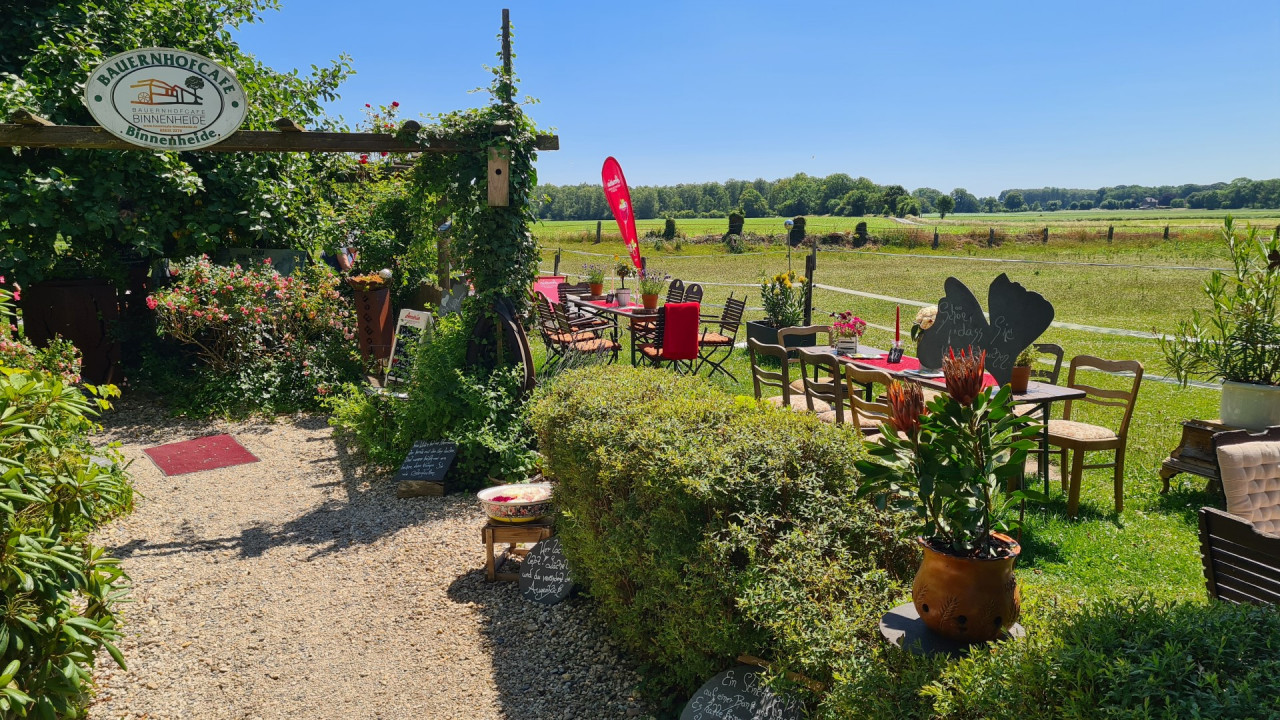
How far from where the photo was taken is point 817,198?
98625mm

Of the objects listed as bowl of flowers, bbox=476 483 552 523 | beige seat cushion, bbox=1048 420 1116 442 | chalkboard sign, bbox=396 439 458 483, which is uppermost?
beige seat cushion, bbox=1048 420 1116 442

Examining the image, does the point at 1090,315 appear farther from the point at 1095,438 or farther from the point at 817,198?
the point at 817,198

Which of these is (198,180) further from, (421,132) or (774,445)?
(774,445)

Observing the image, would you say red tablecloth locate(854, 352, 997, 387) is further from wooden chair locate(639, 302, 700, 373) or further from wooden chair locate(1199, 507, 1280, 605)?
wooden chair locate(1199, 507, 1280, 605)

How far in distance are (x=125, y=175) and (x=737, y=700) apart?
8172 millimetres

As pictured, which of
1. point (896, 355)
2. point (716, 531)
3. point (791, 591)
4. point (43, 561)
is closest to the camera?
point (791, 591)

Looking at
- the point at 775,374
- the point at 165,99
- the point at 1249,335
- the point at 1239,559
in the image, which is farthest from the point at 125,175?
the point at 1249,335

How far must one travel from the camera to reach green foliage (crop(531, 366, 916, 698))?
7.70 feet

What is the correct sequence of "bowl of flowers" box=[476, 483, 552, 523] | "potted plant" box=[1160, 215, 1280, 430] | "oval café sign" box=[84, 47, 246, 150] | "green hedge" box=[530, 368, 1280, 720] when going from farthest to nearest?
"oval café sign" box=[84, 47, 246, 150]
"potted plant" box=[1160, 215, 1280, 430]
"bowl of flowers" box=[476, 483, 552, 523]
"green hedge" box=[530, 368, 1280, 720]

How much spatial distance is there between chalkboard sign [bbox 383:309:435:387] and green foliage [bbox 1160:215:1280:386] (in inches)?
223

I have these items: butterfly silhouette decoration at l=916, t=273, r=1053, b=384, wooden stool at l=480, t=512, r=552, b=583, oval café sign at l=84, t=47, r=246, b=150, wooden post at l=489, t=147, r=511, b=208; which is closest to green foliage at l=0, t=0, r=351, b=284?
oval café sign at l=84, t=47, r=246, b=150

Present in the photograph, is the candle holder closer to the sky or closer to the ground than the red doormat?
closer to the sky

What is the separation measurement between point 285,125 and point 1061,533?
5963mm

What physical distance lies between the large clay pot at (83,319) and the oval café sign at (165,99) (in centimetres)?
314
